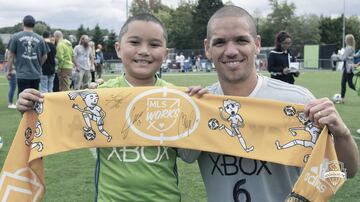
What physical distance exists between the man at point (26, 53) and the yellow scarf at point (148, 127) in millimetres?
8631

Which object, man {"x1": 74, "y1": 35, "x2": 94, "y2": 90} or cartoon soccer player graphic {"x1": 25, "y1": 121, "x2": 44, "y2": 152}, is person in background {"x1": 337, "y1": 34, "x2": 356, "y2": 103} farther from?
cartoon soccer player graphic {"x1": 25, "y1": 121, "x2": 44, "y2": 152}

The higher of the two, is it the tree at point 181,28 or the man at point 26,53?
the tree at point 181,28

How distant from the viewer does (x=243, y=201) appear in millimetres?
2826

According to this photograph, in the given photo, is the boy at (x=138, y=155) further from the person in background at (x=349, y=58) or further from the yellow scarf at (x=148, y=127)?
the person in background at (x=349, y=58)

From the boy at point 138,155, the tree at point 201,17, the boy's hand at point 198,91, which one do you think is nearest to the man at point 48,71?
the boy at point 138,155

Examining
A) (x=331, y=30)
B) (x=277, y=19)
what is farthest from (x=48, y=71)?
(x=277, y=19)

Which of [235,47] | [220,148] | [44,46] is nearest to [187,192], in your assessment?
[220,148]

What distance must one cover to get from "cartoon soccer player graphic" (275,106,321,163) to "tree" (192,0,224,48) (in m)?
79.8

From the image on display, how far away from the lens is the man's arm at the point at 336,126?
102 inches

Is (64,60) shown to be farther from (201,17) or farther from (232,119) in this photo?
(201,17)

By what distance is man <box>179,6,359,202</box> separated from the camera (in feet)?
9.19

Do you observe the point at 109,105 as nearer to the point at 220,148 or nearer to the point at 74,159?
the point at 220,148

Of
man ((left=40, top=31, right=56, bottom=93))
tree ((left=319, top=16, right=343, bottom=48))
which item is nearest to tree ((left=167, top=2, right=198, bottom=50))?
tree ((left=319, top=16, right=343, bottom=48))

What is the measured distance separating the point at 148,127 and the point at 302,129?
0.94 metres
